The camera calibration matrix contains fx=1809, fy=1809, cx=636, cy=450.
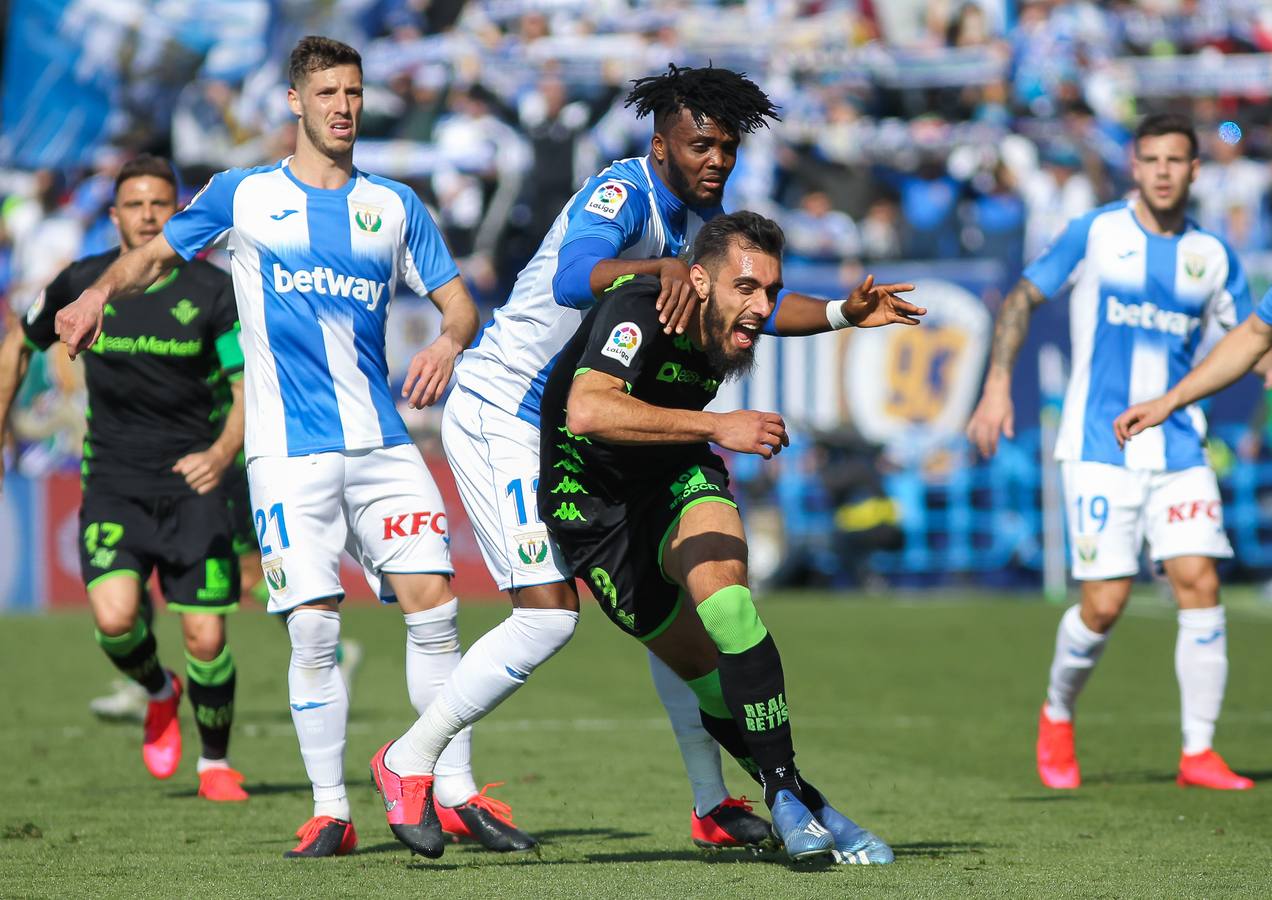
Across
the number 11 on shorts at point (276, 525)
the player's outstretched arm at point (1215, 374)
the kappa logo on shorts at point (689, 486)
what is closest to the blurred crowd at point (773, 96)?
the player's outstretched arm at point (1215, 374)

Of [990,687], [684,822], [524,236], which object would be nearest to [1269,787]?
[684,822]

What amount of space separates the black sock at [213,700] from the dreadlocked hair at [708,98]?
10.4 ft

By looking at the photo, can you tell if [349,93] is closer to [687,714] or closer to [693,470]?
[693,470]

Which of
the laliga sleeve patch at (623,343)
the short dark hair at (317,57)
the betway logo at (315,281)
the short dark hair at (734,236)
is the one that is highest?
the short dark hair at (317,57)

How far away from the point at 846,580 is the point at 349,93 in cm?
1343

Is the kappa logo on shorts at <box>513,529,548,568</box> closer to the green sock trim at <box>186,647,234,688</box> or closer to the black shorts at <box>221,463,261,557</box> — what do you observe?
the green sock trim at <box>186,647,234,688</box>

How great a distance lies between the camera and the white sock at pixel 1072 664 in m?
7.68

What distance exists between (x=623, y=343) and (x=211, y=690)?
321cm

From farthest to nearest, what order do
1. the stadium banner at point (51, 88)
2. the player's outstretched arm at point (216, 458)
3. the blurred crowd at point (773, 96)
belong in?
the stadium banner at point (51, 88), the blurred crowd at point (773, 96), the player's outstretched arm at point (216, 458)

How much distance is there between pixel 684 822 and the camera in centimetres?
661

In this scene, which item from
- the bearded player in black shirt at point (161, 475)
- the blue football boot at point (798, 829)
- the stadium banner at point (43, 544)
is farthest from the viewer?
the stadium banner at point (43, 544)

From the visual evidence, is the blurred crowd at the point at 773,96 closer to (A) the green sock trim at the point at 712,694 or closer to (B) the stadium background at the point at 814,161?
(B) the stadium background at the point at 814,161

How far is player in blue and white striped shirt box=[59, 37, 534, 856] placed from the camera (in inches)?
234

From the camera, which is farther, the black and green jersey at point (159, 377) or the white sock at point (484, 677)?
the black and green jersey at point (159, 377)
